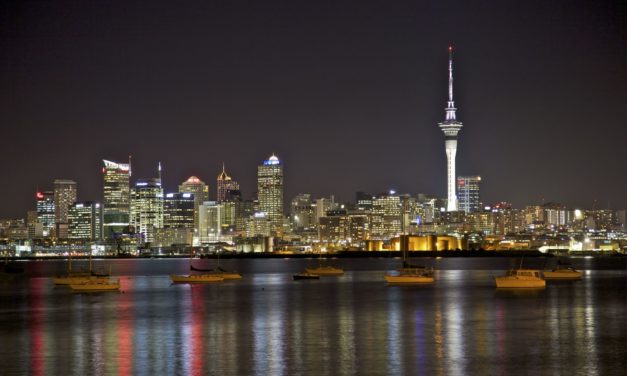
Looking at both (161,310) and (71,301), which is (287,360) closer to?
(161,310)

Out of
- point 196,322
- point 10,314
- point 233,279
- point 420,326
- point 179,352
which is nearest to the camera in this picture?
point 179,352

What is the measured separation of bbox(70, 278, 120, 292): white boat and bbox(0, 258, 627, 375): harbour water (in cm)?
604

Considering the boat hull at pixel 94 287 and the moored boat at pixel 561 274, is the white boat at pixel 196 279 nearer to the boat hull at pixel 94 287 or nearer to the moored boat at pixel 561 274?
the boat hull at pixel 94 287

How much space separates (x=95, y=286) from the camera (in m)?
80.8

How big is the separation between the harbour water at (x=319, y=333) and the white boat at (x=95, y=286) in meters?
6.04

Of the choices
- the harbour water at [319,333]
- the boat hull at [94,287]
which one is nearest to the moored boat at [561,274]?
the harbour water at [319,333]

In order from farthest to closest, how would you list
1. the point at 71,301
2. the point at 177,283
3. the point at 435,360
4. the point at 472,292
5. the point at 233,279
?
1. the point at 233,279
2. the point at 177,283
3. the point at 472,292
4. the point at 71,301
5. the point at 435,360

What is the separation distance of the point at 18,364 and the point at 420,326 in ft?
64.9

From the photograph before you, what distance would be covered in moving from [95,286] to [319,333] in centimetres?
4173

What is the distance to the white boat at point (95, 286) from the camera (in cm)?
8038

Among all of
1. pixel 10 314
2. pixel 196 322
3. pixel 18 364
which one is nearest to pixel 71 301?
pixel 10 314

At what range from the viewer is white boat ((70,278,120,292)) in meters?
80.4

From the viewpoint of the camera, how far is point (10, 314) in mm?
57875

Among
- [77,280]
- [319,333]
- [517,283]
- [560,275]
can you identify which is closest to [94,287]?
[77,280]
